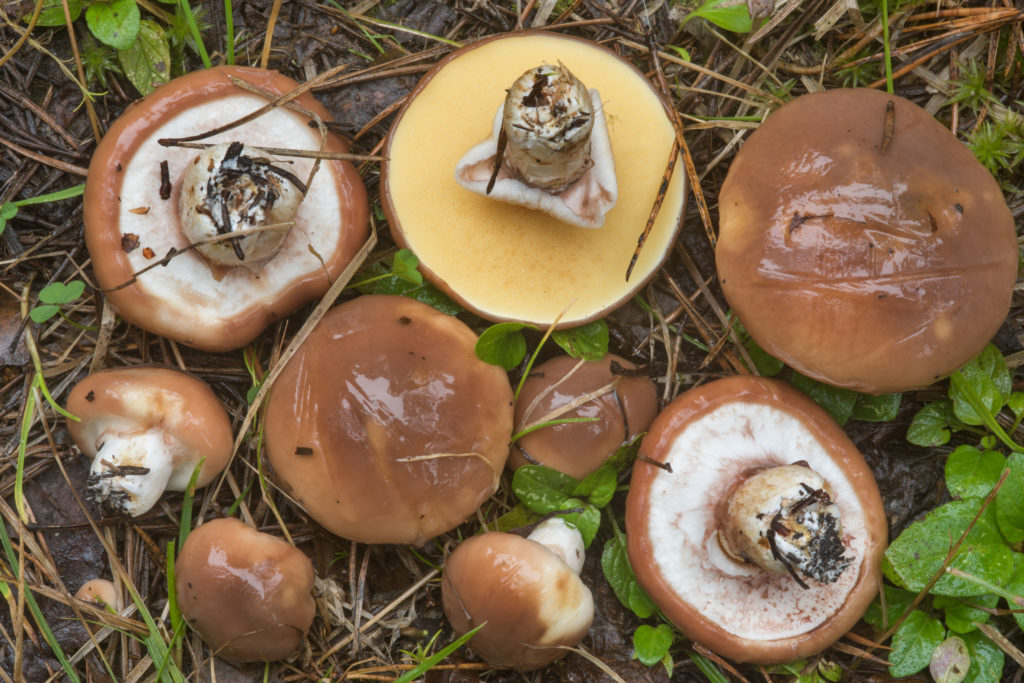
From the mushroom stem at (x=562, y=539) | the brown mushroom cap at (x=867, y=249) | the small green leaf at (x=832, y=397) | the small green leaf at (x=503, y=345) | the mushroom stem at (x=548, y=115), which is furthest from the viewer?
the small green leaf at (x=832, y=397)

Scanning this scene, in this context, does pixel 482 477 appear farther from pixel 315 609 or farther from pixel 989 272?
pixel 989 272

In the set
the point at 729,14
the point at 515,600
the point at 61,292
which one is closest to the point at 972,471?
the point at 515,600

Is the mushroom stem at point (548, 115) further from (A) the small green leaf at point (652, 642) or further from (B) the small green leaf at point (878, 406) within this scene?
(A) the small green leaf at point (652, 642)

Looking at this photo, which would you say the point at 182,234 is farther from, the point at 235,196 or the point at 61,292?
the point at 61,292

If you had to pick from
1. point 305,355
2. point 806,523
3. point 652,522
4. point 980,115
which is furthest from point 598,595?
point 980,115

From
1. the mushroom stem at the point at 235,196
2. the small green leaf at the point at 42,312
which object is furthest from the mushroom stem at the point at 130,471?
the mushroom stem at the point at 235,196

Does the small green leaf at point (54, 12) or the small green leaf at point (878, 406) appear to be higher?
the small green leaf at point (54, 12)
